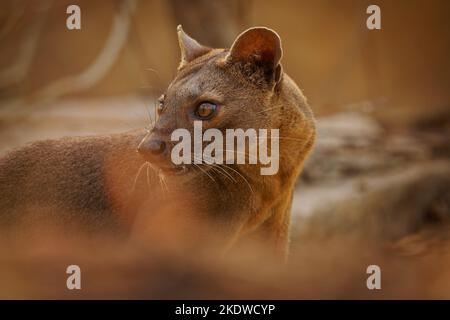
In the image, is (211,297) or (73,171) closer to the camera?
(211,297)

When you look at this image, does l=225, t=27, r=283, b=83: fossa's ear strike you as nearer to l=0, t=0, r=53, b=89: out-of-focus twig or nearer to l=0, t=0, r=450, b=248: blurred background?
l=0, t=0, r=450, b=248: blurred background

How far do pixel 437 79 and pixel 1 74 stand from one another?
6167 mm

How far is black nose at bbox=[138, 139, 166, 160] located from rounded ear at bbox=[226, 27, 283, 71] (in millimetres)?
624

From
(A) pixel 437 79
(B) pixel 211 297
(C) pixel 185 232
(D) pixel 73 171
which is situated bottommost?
(B) pixel 211 297

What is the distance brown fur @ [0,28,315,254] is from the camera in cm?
302

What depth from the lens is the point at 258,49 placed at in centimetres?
313

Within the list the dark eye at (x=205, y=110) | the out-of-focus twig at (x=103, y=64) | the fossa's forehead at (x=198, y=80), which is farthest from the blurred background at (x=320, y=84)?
the dark eye at (x=205, y=110)

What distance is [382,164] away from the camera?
620 cm

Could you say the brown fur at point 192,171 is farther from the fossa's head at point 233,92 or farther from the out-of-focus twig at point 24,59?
the out-of-focus twig at point 24,59

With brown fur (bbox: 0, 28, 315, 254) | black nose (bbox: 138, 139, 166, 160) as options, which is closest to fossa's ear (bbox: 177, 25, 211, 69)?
brown fur (bbox: 0, 28, 315, 254)

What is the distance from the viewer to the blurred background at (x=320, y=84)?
19.1 ft

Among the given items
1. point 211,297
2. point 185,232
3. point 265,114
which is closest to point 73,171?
point 185,232

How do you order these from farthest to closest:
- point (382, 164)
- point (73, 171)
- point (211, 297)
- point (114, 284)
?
point (382, 164), point (73, 171), point (211, 297), point (114, 284)
